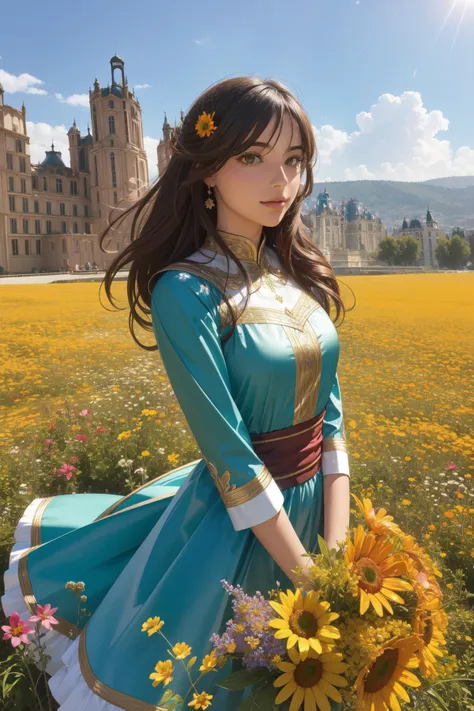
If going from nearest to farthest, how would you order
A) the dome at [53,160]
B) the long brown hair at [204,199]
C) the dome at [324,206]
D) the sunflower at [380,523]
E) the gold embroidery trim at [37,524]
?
the sunflower at [380,523] < the long brown hair at [204,199] < the gold embroidery trim at [37,524] < the dome at [53,160] < the dome at [324,206]

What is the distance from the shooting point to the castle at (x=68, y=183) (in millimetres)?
44594

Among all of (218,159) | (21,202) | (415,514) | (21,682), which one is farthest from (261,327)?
(21,202)

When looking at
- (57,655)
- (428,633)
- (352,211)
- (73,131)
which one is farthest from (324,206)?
(428,633)

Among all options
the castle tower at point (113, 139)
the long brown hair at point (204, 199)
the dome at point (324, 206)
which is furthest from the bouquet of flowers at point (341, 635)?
the dome at point (324, 206)

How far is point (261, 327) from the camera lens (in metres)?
1.62

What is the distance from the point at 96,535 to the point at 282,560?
1016mm

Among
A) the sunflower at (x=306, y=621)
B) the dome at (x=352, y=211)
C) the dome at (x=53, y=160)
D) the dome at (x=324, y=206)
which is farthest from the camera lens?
the dome at (x=352, y=211)

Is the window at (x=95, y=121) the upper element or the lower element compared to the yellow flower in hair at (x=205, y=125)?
upper

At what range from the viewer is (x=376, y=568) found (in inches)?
49.0

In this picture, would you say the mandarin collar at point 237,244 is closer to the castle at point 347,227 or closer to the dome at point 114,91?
the dome at point 114,91

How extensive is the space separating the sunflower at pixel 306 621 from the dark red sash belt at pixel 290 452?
1.75 feet

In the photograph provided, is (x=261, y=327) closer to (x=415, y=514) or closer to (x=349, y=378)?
(x=415, y=514)

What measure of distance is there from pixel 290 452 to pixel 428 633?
65cm

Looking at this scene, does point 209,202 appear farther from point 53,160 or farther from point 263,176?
point 53,160
